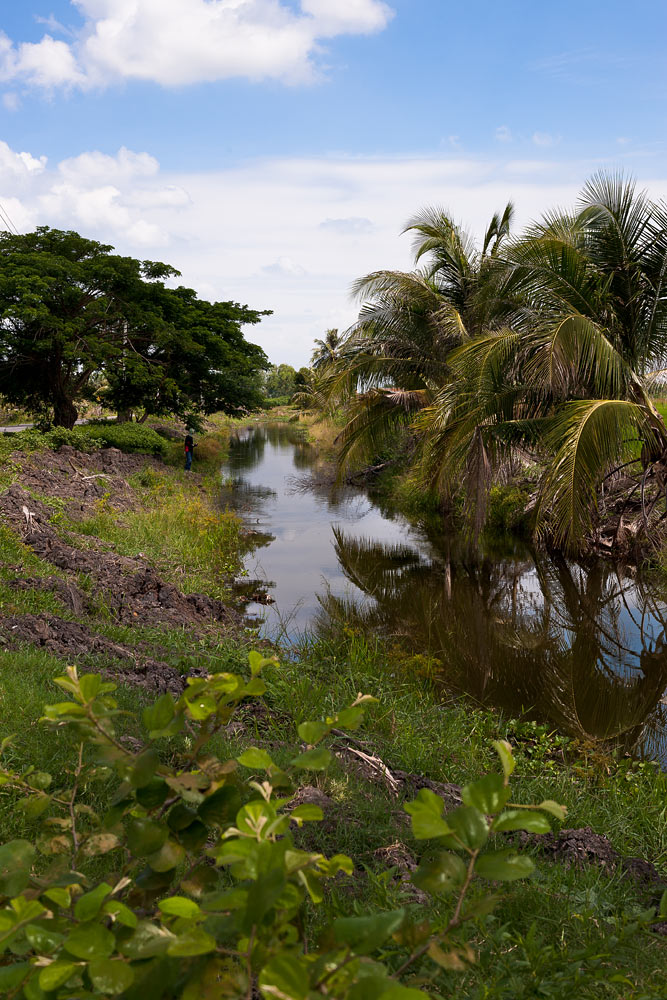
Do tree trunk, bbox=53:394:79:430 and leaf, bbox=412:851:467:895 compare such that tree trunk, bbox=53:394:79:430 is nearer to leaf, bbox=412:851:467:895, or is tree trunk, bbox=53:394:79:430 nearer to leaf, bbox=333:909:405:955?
leaf, bbox=412:851:467:895

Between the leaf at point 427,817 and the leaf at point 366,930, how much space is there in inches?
5.2

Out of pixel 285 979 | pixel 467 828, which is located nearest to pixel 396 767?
pixel 467 828

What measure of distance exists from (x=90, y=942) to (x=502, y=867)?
2.03 feet

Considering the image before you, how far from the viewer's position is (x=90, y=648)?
5754 mm

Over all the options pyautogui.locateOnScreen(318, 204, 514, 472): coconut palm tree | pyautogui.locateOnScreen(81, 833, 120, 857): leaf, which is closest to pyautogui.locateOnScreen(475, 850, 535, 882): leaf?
pyautogui.locateOnScreen(81, 833, 120, 857): leaf

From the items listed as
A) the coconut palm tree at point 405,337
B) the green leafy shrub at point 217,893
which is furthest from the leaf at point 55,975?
the coconut palm tree at point 405,337

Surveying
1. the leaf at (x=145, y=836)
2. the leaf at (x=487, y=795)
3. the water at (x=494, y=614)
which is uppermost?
the leaf at (x=487, y=795)

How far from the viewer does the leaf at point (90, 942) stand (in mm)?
943

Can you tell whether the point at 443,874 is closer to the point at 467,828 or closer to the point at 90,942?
the point at 467,828

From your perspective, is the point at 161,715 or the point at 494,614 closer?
the point at 161,715

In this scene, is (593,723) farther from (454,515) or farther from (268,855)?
(454,515)

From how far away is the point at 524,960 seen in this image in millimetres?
2229

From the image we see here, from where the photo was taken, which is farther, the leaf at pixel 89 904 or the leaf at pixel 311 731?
the leaf at pixel 311 731

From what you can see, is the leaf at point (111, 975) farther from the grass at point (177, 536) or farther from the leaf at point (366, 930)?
the grass at point (177, 536)
